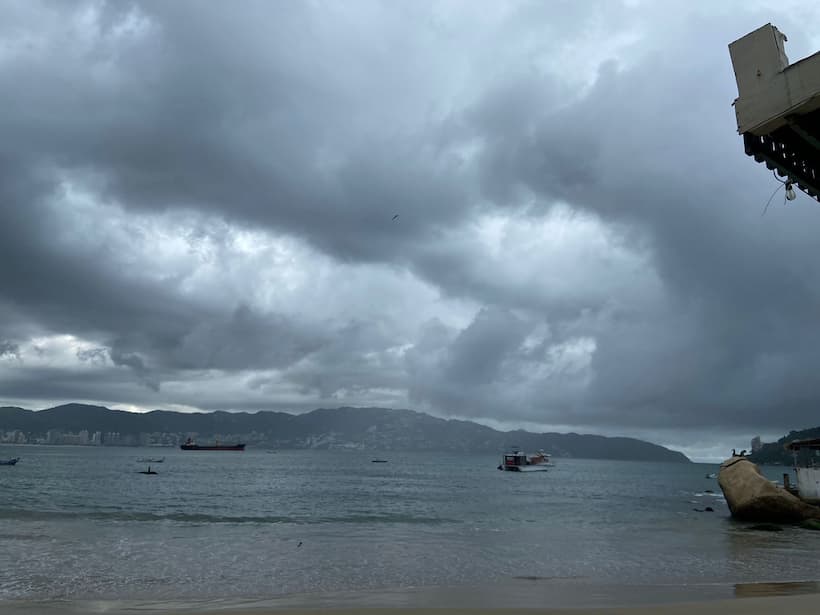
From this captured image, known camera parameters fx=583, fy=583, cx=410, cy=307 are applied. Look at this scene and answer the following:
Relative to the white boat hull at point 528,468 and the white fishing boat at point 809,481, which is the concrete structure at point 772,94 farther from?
the white boat hull at point 528,468

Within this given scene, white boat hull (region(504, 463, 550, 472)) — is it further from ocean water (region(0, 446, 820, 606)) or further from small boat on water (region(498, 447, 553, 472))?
ocean water (region(0, 446, 820, 606))

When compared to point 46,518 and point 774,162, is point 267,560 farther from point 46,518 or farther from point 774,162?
point 46,518

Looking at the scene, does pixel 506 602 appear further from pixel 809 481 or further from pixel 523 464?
pixel 523 464

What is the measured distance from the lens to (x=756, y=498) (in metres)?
40.0

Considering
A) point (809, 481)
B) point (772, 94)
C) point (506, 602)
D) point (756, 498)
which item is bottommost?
point (506, 602)

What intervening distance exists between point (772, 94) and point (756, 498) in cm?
3974

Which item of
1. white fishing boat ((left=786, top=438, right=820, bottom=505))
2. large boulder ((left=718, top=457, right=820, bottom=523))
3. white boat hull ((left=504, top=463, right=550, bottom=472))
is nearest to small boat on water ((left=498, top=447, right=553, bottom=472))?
white boat hull ((left=504, top=463, right=550, bottom=472))

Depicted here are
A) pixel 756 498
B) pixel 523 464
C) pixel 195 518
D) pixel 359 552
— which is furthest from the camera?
pixel 523 464

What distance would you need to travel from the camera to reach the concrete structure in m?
8.44

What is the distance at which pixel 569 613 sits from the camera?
13445 millimetres

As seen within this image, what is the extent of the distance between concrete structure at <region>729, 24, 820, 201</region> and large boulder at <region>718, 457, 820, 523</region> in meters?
37.5

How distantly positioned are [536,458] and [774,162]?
141m

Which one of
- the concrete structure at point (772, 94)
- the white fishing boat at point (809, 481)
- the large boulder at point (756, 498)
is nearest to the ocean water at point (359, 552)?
the large boulder at point (756, 498)

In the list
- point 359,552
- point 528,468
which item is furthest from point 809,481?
point 528,468
